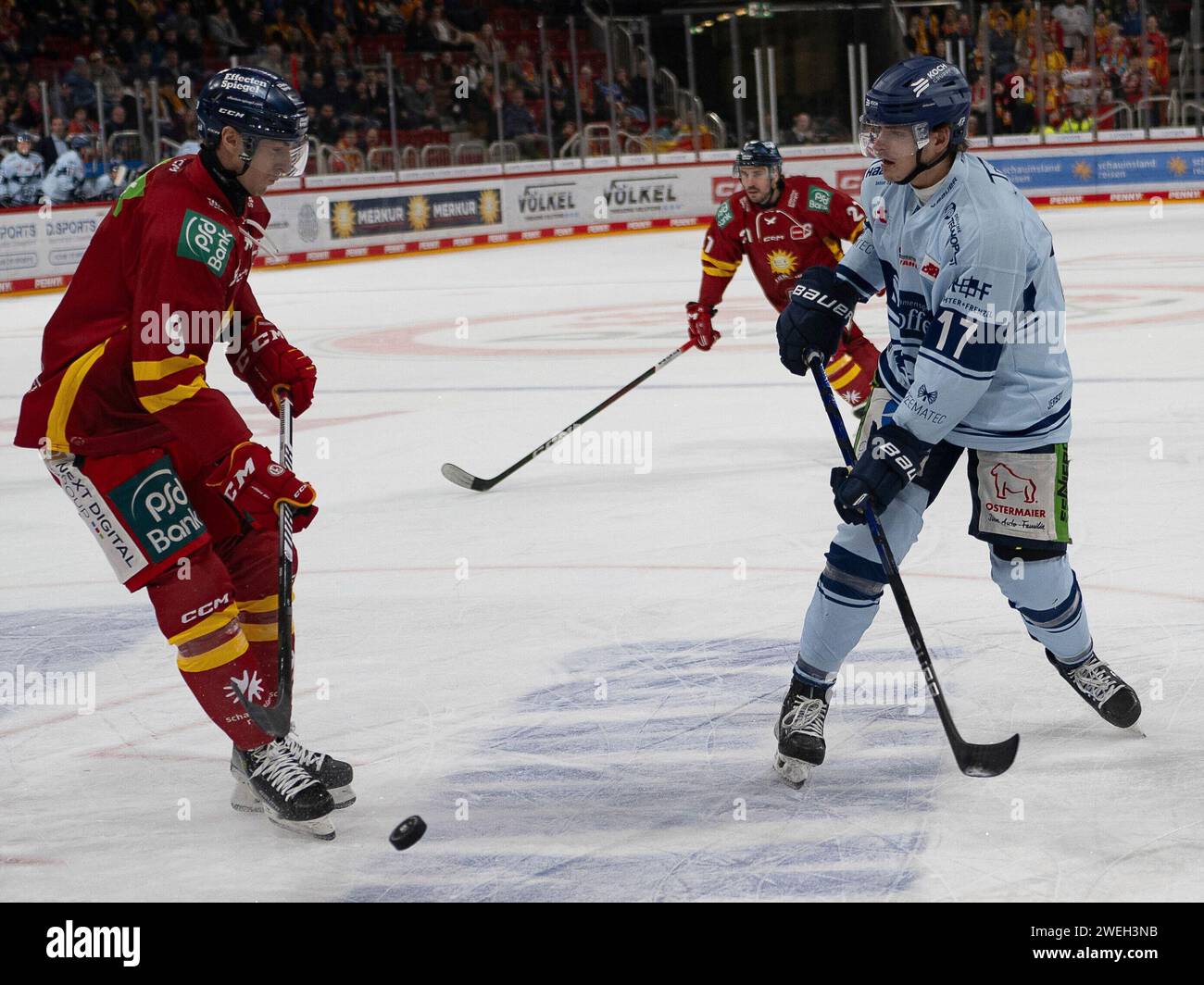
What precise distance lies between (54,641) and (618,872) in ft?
6.59

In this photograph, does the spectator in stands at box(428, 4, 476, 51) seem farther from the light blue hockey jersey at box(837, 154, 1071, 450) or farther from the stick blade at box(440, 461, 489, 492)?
the light blue hockey jersey at box(837, 154, 1071, 450)

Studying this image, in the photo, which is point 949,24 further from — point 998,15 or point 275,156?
point 275,156

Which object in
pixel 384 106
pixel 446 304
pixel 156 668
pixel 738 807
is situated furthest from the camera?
pixel 384 106

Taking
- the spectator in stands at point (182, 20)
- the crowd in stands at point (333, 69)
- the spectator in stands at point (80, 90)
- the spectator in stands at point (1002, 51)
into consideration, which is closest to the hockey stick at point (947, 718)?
the crowd in stands at point (333, 69)

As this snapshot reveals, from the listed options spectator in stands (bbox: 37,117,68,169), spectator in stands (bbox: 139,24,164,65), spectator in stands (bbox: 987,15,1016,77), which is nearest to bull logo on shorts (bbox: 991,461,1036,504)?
spectator in stands (bbox: 37,117,68,169)

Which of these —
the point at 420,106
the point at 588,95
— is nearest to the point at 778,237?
the point at 420,106

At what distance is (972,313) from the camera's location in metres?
2.64

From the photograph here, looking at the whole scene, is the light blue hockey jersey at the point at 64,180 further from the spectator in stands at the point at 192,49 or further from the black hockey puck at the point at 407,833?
the black hockey puck at the point at 407,833

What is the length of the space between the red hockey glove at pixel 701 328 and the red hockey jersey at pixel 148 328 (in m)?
3.60

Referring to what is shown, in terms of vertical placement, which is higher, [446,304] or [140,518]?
[140,518]

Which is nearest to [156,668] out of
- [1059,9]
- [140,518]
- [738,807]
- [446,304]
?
[140,518]
